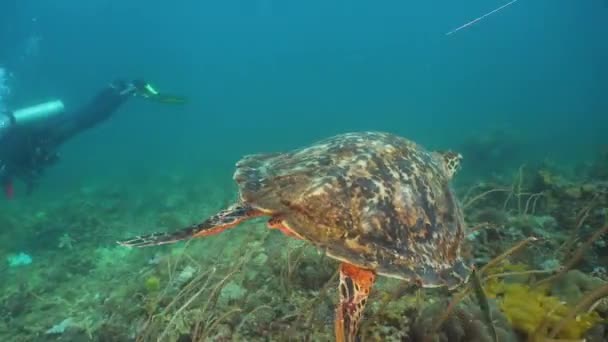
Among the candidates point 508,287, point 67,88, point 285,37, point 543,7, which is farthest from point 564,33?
point 508,287

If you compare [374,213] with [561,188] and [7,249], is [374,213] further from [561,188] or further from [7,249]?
[7,249]

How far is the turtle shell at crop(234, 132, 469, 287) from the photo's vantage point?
2.47 m

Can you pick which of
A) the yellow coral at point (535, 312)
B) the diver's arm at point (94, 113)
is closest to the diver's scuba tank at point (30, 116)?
the diver's arm at point (94, 113)

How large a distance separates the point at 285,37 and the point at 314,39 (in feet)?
31.7

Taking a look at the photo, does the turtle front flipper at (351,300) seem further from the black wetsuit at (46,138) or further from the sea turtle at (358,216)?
the black wetsuit at (46,138)

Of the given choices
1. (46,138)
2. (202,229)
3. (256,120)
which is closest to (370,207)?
(202,229)

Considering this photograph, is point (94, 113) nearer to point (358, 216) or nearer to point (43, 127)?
point (43, 127)

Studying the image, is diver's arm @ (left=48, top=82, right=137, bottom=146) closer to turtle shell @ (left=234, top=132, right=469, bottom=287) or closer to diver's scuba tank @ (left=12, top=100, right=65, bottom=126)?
diver's scuba tank @ (left=12, top=100, right=65, bottom=126)

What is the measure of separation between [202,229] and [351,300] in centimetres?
108

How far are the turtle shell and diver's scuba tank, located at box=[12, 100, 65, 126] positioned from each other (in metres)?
10.3

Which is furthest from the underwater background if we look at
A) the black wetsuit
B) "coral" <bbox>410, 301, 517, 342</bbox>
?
the black wetsuit

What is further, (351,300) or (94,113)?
(94,113)

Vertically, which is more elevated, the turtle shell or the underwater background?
the turtle shell

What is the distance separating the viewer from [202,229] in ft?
8.41
